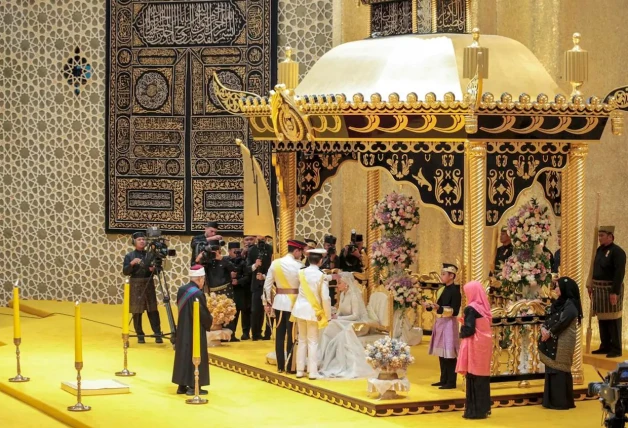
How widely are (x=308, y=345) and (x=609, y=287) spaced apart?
385cm

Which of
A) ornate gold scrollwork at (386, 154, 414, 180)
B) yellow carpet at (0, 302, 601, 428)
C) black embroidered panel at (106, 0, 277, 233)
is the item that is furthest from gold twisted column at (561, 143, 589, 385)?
black embroidered panel at (106, 0, 277, 233)

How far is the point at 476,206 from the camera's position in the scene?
13.7 metres

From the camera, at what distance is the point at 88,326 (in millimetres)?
19375

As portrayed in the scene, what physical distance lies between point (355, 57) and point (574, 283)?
3.76m

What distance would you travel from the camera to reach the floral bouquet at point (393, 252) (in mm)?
15898

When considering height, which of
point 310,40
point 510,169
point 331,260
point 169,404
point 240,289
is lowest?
point 169,404

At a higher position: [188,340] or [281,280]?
[281,280]

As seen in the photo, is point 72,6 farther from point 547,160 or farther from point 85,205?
point 547,160

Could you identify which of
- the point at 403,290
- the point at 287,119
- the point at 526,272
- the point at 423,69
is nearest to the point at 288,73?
the point at 287,119

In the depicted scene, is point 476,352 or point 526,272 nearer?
point 476,352

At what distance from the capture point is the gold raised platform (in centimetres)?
1329

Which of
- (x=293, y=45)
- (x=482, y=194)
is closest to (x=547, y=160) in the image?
(x=482, y=194)

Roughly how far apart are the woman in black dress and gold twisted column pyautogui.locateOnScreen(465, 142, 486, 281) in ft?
2.67

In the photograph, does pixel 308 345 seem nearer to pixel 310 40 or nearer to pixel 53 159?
pixel 310 40
